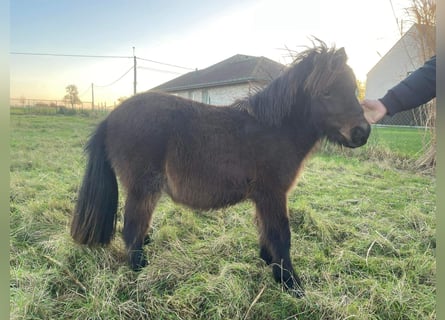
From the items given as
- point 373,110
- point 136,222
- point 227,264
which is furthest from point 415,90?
point 136,222

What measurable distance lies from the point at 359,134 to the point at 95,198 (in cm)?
234

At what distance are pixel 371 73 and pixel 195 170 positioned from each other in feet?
73.0

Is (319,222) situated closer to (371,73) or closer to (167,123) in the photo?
(167,123)

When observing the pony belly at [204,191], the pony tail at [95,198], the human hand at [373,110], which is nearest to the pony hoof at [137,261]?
the pony tail at [95,198]

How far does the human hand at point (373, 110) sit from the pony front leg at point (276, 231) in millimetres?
966

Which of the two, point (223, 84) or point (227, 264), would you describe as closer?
point (227, 264)

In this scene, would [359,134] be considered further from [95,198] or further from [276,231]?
[95,198]

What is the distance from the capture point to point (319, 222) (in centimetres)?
338

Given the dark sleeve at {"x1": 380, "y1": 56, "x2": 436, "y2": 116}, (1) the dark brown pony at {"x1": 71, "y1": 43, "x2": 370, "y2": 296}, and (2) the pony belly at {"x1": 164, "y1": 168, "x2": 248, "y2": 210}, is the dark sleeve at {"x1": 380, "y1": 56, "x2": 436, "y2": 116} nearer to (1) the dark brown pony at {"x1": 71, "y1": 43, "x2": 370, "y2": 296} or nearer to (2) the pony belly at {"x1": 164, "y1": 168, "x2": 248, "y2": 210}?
(1) the dark brown pony at {"x1": 71, "y1": 43, "x2": 370, "y2": 296}

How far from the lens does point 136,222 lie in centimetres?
250

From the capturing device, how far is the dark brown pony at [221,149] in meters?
2.44

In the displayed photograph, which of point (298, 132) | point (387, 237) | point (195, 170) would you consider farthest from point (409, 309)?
point (195, 170)

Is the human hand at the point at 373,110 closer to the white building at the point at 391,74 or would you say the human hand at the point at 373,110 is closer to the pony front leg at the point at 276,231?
the pony front leg at the point at 276,231

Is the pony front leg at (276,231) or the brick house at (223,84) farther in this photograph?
the brick house at (223,84)
